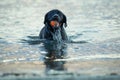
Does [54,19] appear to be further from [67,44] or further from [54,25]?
[67,44]

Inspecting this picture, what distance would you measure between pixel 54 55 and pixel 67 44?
1.63 meters

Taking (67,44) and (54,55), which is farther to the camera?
(67,44)

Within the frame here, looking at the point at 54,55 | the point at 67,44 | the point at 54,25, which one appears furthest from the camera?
the point at 67,44

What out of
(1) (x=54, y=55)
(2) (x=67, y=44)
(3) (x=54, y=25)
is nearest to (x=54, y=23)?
(3) (x=54, y=25)

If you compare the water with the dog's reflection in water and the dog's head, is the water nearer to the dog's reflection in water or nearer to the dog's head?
the dog's reflection in water

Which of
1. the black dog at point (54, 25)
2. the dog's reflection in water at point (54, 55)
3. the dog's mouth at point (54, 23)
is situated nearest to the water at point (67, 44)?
the dog's reflection in water at point (54, 55)

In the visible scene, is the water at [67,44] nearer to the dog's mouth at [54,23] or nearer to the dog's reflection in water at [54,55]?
the dog's reflection in water at [54,55]

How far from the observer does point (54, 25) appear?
39.0 ft

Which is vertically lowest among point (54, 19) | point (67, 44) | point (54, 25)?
point (67, 44)

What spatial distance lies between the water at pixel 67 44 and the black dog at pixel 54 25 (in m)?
0.23

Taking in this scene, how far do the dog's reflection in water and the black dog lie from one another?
217 millimetres

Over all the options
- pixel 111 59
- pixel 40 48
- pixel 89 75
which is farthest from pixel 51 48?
pixel 89 75

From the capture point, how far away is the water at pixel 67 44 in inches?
360

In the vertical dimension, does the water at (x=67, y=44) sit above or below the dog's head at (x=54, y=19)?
below
